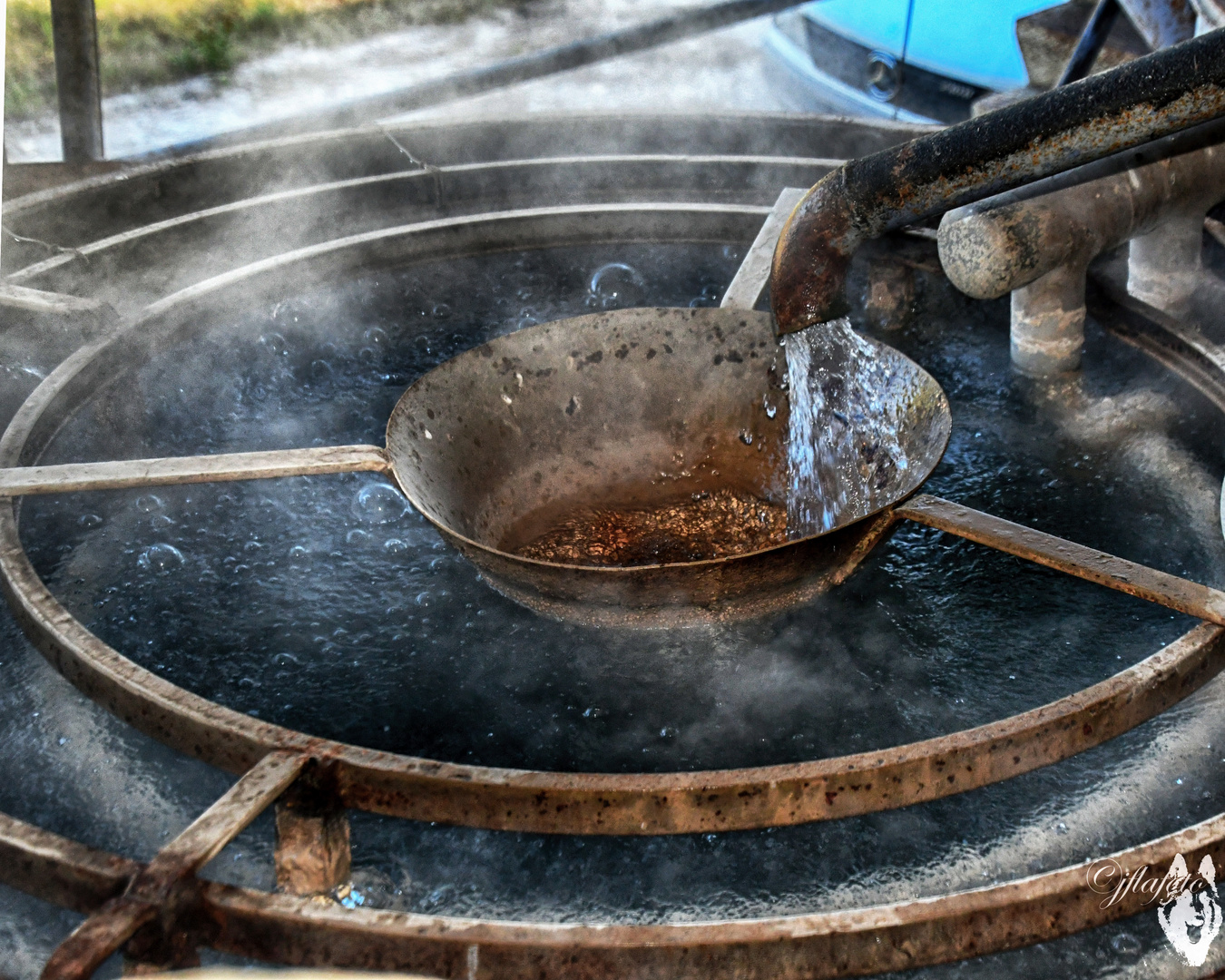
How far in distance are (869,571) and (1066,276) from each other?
4.42 feet

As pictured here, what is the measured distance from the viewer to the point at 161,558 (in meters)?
3.31

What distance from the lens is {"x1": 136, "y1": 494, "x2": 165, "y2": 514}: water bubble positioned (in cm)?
354

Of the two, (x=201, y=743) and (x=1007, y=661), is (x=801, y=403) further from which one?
(x=201, y=743)

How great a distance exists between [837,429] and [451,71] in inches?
380

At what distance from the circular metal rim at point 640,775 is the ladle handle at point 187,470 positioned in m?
0.33

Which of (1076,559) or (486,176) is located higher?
(486,176)

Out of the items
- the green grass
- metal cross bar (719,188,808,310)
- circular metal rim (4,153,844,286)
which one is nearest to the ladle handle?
metal cross bar (719,188,808,310)

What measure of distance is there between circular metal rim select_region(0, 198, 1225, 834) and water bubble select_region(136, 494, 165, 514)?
97 centimetres

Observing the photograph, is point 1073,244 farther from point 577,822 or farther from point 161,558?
point 161,558

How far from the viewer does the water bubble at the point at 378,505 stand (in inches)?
140

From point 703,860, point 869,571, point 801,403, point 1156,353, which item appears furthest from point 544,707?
point 1156,353

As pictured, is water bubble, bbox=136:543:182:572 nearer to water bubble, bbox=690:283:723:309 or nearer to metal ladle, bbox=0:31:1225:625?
metal ladle, bbox=0:31:1225:625

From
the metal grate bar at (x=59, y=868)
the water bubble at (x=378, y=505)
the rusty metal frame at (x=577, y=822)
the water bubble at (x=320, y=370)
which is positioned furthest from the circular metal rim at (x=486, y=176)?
the metal grate bar at (x=59, y=868)

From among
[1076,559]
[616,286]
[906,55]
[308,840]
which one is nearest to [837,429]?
[1076,559]
